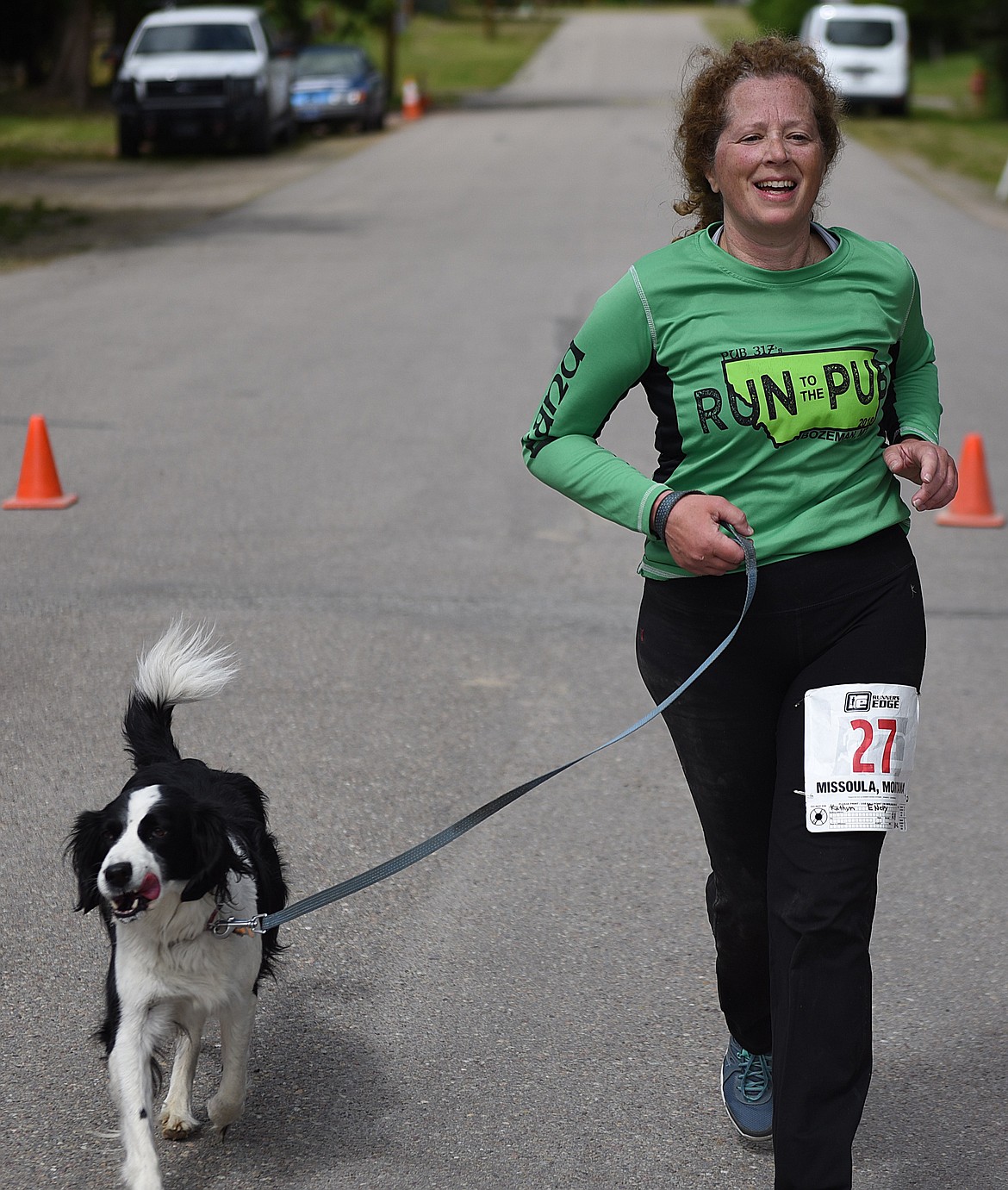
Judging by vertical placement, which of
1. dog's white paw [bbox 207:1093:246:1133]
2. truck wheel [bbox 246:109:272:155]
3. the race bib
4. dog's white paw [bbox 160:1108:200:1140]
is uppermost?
the race bib

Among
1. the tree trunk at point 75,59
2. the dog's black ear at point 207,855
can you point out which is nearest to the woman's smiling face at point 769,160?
the dog's black ear at point 207,855

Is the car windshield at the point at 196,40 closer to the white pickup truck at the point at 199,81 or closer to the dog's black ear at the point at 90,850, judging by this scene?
the white pickup truck at the point at 199,81

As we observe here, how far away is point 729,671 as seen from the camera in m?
2.95

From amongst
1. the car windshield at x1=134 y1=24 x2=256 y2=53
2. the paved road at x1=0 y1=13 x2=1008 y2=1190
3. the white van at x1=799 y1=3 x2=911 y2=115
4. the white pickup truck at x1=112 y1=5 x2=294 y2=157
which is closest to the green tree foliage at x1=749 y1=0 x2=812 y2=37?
the white van at x1=799 y1=3 x2=911 y2=115

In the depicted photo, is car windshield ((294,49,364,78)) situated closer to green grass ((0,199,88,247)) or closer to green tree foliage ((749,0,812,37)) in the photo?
green grass ((0,199,88,247))

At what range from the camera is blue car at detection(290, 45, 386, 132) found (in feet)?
106

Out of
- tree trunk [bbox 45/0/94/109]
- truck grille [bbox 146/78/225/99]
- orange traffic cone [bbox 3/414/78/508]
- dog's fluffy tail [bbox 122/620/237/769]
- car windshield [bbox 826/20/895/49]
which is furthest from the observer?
car windshield [bbox 826/20/895/49]

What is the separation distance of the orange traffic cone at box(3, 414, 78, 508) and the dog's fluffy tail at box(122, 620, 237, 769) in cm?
491

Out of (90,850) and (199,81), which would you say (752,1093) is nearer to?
(90,850)

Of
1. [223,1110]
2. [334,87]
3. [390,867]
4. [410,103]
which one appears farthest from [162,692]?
[410,103]

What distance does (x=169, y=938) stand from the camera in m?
3.05

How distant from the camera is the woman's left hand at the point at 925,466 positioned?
2924 mm

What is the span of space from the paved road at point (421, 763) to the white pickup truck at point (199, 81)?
13.8 metres

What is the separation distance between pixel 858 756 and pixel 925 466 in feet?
1.84
